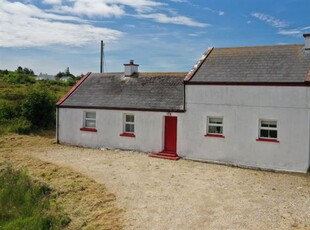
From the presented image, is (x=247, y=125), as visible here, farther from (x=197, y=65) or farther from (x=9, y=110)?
(x=9, y=110)

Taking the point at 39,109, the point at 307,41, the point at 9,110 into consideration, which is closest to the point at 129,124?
the point at 39,109

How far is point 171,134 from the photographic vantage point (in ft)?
67.4

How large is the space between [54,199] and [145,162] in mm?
6551

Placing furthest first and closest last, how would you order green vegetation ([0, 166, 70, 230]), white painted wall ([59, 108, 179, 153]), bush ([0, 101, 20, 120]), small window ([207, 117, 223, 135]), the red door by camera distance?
bush ([0, 101, 20, 120]), white painted wall ([59, 108, 179, 153]), the red door, small window ([207, 117, 223, 135]), green vegetation ([0, 166, 70, 230])

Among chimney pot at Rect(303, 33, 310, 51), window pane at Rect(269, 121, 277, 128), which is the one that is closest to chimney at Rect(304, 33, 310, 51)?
chimney pot at Rect(303, 33, 310, 51)

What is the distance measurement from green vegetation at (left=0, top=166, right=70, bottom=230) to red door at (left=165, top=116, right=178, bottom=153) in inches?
331

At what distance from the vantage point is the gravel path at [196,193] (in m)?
10.8

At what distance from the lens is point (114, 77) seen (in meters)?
25.2

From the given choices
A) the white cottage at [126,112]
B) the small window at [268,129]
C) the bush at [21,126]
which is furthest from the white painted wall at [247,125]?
the bush at [21,126]

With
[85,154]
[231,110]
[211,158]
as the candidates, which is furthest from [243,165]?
[85,154]

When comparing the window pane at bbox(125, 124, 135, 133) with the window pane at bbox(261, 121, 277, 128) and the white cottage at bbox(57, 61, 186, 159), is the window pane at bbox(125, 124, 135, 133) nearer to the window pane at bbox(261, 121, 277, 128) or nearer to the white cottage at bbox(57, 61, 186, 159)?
the white cottage at bbox(57, 61, 186, 159)

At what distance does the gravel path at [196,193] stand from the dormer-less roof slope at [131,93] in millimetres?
3611

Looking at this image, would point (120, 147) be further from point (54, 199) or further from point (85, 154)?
point (54, 199)

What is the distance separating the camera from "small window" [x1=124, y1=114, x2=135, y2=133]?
21.9 metres
